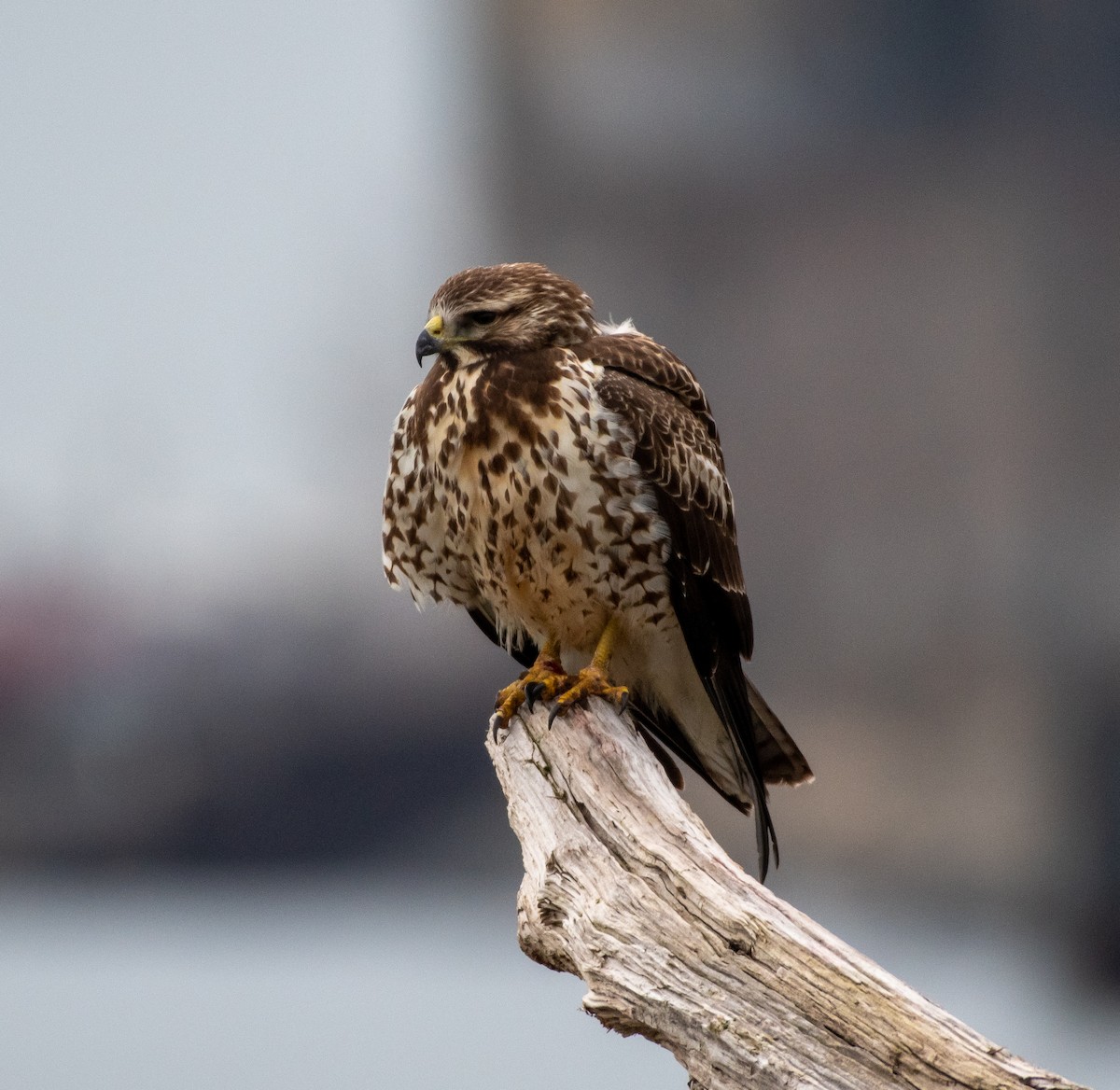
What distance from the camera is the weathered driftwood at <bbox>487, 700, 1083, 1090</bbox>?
2984 mm

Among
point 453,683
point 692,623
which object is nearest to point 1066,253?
point 453,683

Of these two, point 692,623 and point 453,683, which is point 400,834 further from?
point 692,623

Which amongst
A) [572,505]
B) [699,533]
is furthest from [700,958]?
[699,533]

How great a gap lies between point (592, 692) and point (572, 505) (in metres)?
0.47

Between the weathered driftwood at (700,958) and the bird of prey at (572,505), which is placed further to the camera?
the bird of prey at (572,505)

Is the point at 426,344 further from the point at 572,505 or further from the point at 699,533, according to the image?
the point at 699,533

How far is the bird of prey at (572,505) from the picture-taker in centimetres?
411

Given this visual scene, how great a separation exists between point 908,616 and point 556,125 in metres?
8.04

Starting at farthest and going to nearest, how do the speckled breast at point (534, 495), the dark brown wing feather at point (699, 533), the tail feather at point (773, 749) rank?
the tail feather at point (773, 749)
the dark brown wing feather at point (699, 533)
the speckled breast at point (534, 495)

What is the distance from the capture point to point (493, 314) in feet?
13.9

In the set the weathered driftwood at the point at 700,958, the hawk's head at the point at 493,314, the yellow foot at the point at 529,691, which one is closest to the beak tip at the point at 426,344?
the hawk's head at the point at 493,314

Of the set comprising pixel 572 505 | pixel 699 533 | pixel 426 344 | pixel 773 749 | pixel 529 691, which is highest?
pixel 426 344

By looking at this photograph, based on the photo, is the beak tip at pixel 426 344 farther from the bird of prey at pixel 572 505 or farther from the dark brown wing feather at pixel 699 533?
the dark brown wing feather at pixel 699 533

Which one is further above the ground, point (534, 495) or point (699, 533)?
point (534, 495)
